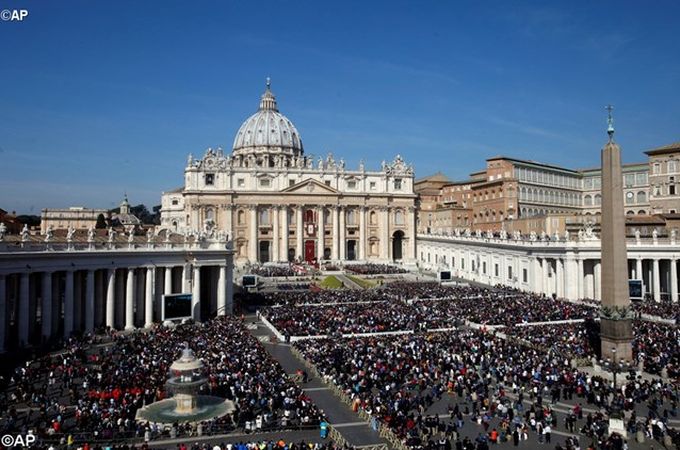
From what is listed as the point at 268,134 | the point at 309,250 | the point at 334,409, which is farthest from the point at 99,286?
the point at 268,134

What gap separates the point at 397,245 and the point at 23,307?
220 feet

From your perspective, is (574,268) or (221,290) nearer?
(221,290)

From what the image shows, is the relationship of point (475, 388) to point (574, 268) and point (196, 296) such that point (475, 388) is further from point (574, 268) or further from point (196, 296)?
point (574, 268)

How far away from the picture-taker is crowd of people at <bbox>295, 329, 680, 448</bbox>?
59.5 feet

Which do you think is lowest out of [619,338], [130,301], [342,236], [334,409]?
[334,409]

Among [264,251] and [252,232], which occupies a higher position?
[252,232]

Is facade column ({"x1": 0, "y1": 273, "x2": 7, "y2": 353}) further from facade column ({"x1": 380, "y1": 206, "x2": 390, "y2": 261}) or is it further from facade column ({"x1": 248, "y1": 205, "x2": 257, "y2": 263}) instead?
facade column ({"x1": 380, "y1": 206, "x2": 390, "y2": 261})

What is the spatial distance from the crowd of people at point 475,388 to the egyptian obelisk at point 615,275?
222cm

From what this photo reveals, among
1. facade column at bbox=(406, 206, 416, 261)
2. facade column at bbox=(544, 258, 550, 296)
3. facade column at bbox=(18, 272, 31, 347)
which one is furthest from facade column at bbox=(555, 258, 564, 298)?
facade column at bbox=(406, 206, 416, 261)

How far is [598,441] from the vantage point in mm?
17109

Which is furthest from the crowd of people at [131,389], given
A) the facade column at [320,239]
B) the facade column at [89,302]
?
the facade column at [320,239]

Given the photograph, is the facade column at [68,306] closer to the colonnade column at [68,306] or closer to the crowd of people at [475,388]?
the colonnade column at [68,306]

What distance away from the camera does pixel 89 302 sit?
33.7m

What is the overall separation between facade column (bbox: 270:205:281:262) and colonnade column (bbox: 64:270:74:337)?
50.7 meters
